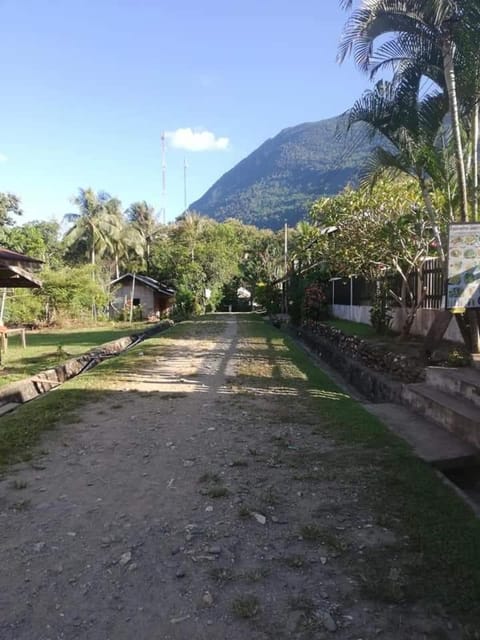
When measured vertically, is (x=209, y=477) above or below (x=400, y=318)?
below

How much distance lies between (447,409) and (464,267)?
2.11m

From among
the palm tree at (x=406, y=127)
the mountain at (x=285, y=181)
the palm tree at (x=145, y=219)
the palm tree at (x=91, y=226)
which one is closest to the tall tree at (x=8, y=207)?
the palm tree at (x=91, y=226)

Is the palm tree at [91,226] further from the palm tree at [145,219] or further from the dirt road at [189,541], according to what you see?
the dirt road at [189,541]

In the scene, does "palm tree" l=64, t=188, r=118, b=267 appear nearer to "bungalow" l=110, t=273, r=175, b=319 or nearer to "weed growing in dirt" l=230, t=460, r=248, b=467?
"bungalow" l=110, t=273, r=175, b=319

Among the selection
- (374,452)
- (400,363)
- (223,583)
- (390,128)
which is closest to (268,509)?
(223,583)

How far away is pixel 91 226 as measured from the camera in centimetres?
3831

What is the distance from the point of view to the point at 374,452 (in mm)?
4668

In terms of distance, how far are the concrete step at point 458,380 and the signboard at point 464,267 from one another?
0.87 meters

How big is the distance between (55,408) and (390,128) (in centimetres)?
785

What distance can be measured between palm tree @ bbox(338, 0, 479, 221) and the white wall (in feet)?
8.69

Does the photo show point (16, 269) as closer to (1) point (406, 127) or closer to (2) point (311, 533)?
(1) point (406, 127)

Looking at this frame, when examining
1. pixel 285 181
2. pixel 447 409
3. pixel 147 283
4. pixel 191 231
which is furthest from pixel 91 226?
pixel 285 181

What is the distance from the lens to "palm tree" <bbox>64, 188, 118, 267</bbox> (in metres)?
38.6

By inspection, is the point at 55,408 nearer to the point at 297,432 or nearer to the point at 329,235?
the point at 297,432
